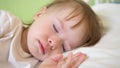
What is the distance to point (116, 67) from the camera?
72 centimetres

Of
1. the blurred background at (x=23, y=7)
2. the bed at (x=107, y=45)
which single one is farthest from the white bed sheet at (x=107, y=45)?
the blurred background at (x=23, y=7)

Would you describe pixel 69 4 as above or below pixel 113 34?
above

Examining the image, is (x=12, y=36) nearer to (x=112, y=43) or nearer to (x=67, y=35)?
(x=67, y=35)

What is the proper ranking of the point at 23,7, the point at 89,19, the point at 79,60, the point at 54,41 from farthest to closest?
1. the point at 23,7
2. the point at 89,19
3. the point at 54,41
4. the point at 79,60

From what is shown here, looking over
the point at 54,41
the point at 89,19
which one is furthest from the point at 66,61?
the point at 89,19

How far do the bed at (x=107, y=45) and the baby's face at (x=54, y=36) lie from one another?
0.08 metres

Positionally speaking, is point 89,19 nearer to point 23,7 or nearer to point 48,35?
point 48,35

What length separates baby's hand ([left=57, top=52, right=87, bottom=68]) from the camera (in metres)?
0.76

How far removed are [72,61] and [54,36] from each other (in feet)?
0.63

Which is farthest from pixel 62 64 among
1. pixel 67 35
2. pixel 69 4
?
pixel 69 4

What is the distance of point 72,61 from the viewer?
78cm

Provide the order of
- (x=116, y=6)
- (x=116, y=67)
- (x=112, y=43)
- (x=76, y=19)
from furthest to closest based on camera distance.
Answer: (x=116, y=6) < (x=76, y=19) < (x=112, y=43) < (x=116, y=67)

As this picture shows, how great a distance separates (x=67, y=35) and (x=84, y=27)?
8 cm

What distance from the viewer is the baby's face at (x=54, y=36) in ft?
3.06
